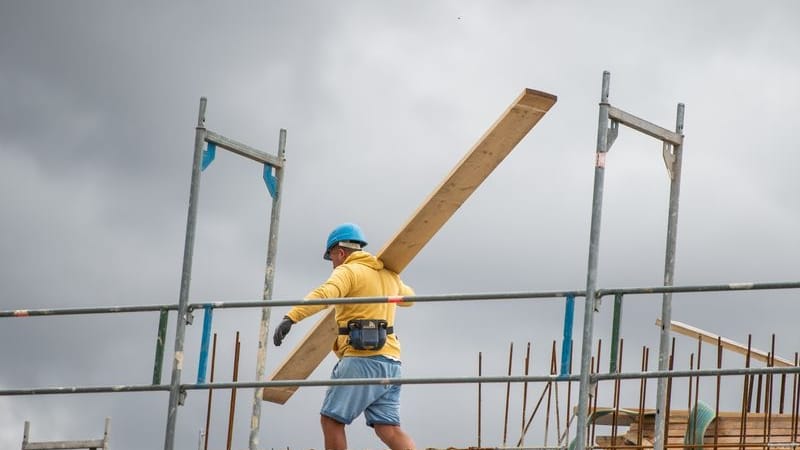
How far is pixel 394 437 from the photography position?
520 inches

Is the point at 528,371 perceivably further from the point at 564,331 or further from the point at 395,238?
the point at 564,331

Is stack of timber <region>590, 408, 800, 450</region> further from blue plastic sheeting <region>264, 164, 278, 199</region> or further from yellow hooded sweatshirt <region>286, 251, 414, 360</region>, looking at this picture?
blue plastic sheeting <region>264, 164, 278, 199</region>

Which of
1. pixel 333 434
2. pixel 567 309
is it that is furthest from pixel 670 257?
pixel 333 434

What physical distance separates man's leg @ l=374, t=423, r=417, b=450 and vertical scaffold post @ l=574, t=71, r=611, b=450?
2.35m

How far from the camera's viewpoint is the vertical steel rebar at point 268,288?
14.2 metres

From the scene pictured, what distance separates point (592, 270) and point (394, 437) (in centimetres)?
286

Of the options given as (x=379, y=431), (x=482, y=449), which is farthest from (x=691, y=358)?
(x=379, y=431)

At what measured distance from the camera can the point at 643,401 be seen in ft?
48.1

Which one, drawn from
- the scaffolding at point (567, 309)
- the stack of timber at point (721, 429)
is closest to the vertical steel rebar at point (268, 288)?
the scaffolding at point (567, 309)

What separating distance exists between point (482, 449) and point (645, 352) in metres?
2.39

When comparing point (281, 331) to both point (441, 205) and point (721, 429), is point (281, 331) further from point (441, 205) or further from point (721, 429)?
point (721, 429)

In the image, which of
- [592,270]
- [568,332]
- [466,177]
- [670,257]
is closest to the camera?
[592,270]

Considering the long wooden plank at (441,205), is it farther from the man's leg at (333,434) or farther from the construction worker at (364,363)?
the man's leg at (333,434)

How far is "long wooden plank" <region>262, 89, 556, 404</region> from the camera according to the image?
12.5 metres
